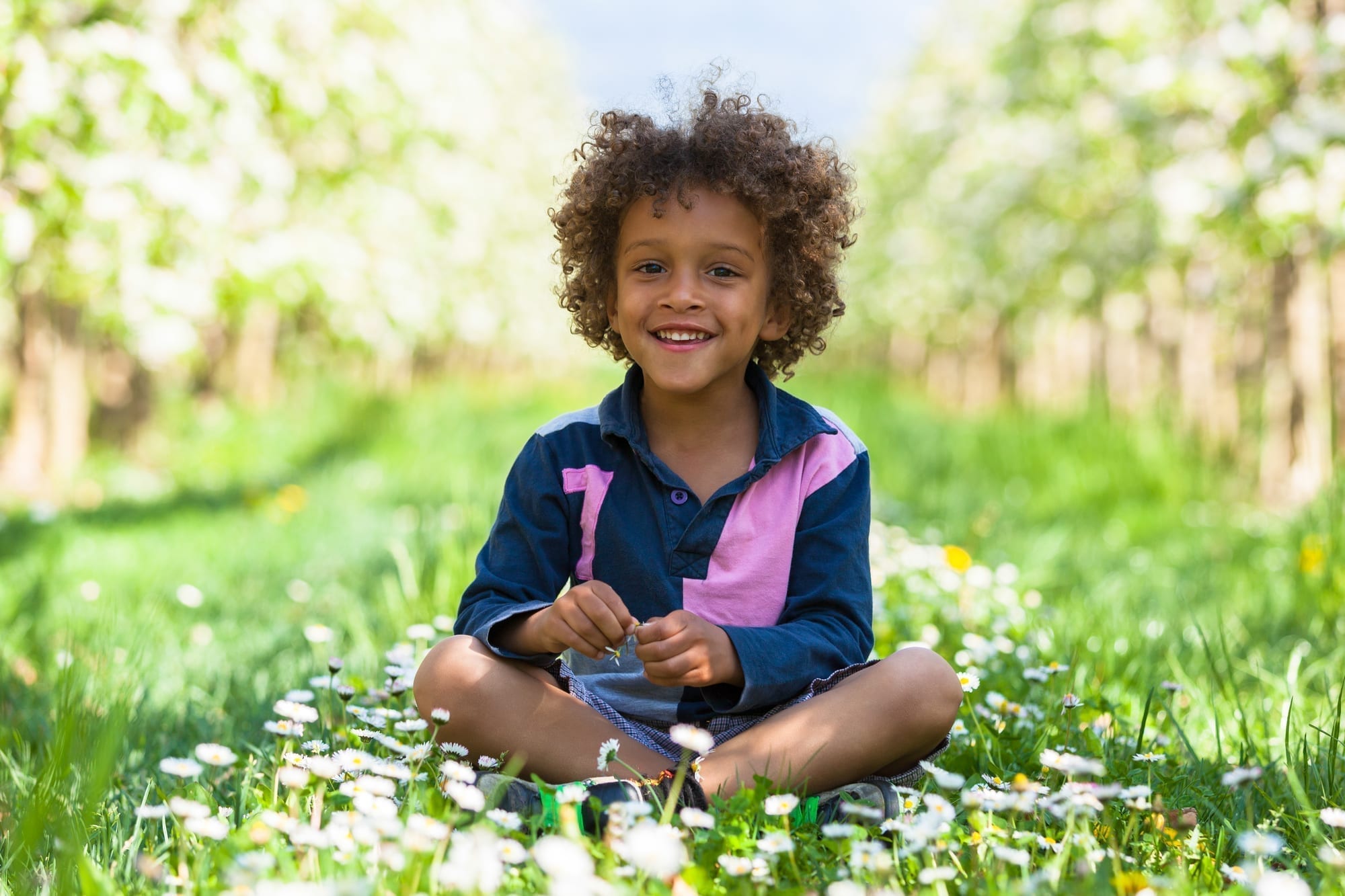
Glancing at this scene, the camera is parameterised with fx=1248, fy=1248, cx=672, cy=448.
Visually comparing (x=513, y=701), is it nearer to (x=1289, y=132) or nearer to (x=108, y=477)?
(x=1289, y=132)

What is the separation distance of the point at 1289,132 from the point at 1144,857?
4.21m

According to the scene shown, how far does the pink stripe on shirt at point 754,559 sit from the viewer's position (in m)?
2.16

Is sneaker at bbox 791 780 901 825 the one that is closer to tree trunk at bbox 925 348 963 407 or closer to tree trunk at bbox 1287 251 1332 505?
tree trunk at bbox 1287 251 1332 505

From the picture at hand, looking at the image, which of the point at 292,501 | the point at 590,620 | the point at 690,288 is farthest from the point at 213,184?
the point at 590,620

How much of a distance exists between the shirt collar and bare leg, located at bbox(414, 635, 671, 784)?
0.45 m

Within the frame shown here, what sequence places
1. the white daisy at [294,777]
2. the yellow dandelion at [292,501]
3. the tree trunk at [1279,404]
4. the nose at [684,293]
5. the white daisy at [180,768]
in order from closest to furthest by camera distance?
the white daisy at [294,777] → the white daisy at [180,768] → the nose at [684,293] → the yellow dandelion at [292,501] → the tree trunk at [1279,404]

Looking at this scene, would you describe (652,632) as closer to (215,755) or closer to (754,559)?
(754,559)

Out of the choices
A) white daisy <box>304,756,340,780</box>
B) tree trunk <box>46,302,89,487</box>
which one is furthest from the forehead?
tree trunk <box>46,302,89,487</box>

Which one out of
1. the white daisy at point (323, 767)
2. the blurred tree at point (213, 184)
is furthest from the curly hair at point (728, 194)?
the blurred tree at point (213, 184)

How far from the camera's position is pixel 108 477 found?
7.69 m

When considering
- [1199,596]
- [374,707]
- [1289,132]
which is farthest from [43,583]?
[1289,132]

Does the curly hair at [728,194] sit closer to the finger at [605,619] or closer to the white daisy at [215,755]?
the finger at [605,619]

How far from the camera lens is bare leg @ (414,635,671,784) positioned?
199cm

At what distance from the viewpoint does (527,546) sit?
2191mm
